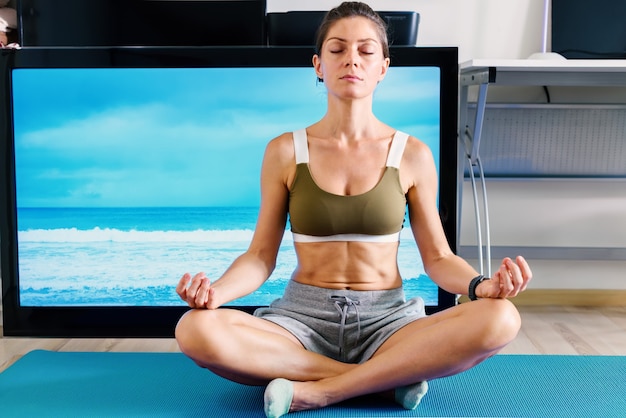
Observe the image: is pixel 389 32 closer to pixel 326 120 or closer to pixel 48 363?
pixel 326 120

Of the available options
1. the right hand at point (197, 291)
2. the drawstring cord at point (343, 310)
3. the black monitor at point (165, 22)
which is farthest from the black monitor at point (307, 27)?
the right hand at point (197, 291)

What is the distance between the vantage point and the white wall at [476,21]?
2.77 m

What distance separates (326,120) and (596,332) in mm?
1227

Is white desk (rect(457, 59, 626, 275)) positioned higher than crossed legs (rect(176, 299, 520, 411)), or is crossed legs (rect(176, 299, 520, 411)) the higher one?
white desk (rect(457, 59, 626, 275))

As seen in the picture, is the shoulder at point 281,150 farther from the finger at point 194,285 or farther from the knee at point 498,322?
the knee at point 498,322

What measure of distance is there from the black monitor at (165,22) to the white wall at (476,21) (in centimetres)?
35

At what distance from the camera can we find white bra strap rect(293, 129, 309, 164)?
180 centimetres

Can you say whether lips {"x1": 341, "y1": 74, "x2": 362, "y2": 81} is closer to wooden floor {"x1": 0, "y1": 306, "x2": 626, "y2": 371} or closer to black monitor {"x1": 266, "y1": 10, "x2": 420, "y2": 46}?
black monitor {"x1": 266, "y1": 10, "x2": 420, "y2": 46}

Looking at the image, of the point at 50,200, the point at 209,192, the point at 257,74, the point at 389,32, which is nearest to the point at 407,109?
the point at 389,32

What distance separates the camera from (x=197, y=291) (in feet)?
5.07

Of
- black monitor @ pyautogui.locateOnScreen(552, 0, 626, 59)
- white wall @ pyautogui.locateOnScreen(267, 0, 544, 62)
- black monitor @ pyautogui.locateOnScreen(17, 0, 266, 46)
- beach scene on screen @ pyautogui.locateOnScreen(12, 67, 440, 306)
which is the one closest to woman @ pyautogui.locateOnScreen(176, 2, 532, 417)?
beach scene on screen @ pyautogui.locateOnScreen(12, 67, 440, 306)

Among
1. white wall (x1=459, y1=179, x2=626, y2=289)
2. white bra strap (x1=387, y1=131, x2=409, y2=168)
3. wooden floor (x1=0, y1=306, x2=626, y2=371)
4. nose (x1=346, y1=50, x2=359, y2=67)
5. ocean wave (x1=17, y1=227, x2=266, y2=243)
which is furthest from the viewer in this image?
white wall (x1=459, y1=179, x2=626, y2=289)

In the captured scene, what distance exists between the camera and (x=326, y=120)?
184 centimetres

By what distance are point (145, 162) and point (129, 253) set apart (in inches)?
11.1
